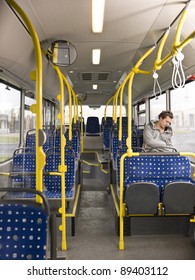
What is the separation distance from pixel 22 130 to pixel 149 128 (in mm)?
2856

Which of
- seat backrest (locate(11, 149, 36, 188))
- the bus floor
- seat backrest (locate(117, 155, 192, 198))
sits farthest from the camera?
seat backrest (locate(11, 149, 36, 188))

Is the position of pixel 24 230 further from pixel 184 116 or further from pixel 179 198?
pixel 184 116

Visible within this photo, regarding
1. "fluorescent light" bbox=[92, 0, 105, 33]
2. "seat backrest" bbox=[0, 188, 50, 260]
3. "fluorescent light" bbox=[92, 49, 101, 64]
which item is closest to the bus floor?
"seat backrest" bbox=[0, 188, 50, 260]

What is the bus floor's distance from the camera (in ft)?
10.8

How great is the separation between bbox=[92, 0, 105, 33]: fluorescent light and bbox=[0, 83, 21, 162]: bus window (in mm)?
1783

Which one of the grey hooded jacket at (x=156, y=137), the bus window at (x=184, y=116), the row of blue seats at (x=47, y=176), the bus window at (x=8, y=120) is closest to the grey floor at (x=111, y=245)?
the row of blue seats at (x=47, y=176)

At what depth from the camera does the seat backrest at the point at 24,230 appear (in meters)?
1.77

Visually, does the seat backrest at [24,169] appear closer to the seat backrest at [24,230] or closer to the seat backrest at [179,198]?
the seat backrest at [179,198]

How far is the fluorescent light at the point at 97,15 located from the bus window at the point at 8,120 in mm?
1783

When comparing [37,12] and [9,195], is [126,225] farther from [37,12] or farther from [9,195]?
[37,12]

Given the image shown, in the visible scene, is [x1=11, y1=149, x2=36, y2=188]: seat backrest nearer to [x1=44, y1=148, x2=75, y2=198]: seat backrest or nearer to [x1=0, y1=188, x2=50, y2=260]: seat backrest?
[x1=44, y1=148, x2=75, y2=198]: seat backrest
